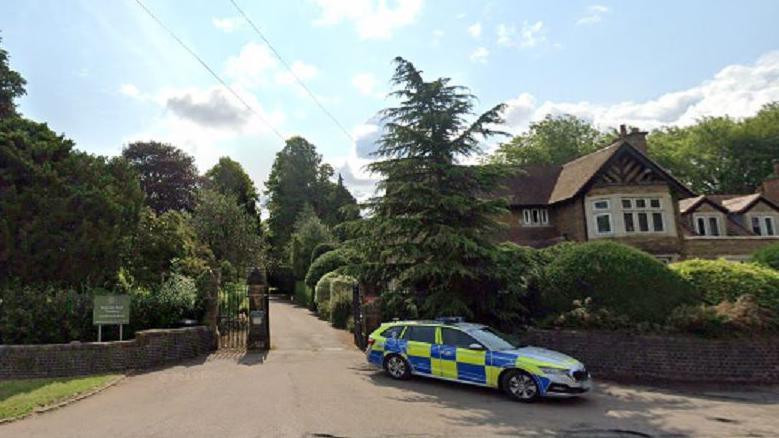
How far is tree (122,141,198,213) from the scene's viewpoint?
41.6 meters

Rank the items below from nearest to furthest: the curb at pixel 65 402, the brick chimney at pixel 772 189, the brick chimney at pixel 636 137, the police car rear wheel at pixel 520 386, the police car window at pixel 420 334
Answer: the curb at pixel 65 402, the police car rear wheel at pixel 520 386, the police car window at pixel 420 334, the brick chimney at pixel 636 137, the brick chimney at pixel 772 189

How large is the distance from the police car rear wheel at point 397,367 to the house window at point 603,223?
17745 millimetres

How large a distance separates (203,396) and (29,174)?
9.89 m

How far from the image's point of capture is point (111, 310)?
1338 cm

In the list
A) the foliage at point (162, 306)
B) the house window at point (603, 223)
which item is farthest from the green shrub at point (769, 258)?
the foliage at point (162, 306)

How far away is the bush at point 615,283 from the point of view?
44.5 ft

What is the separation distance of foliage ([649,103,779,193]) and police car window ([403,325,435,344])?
45.2 metres

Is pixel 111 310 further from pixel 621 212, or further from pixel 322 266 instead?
pixel 621 212

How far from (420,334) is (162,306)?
821 centimetres

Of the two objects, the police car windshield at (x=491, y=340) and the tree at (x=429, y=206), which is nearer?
the police car windshield at (x=491, y=340)

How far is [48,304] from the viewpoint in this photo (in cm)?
1345

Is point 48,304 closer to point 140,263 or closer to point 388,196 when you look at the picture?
point 140,263

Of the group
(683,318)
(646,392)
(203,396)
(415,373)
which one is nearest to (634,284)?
(683,318)

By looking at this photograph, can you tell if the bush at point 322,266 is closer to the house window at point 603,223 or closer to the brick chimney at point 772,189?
the house window at point 603,223
